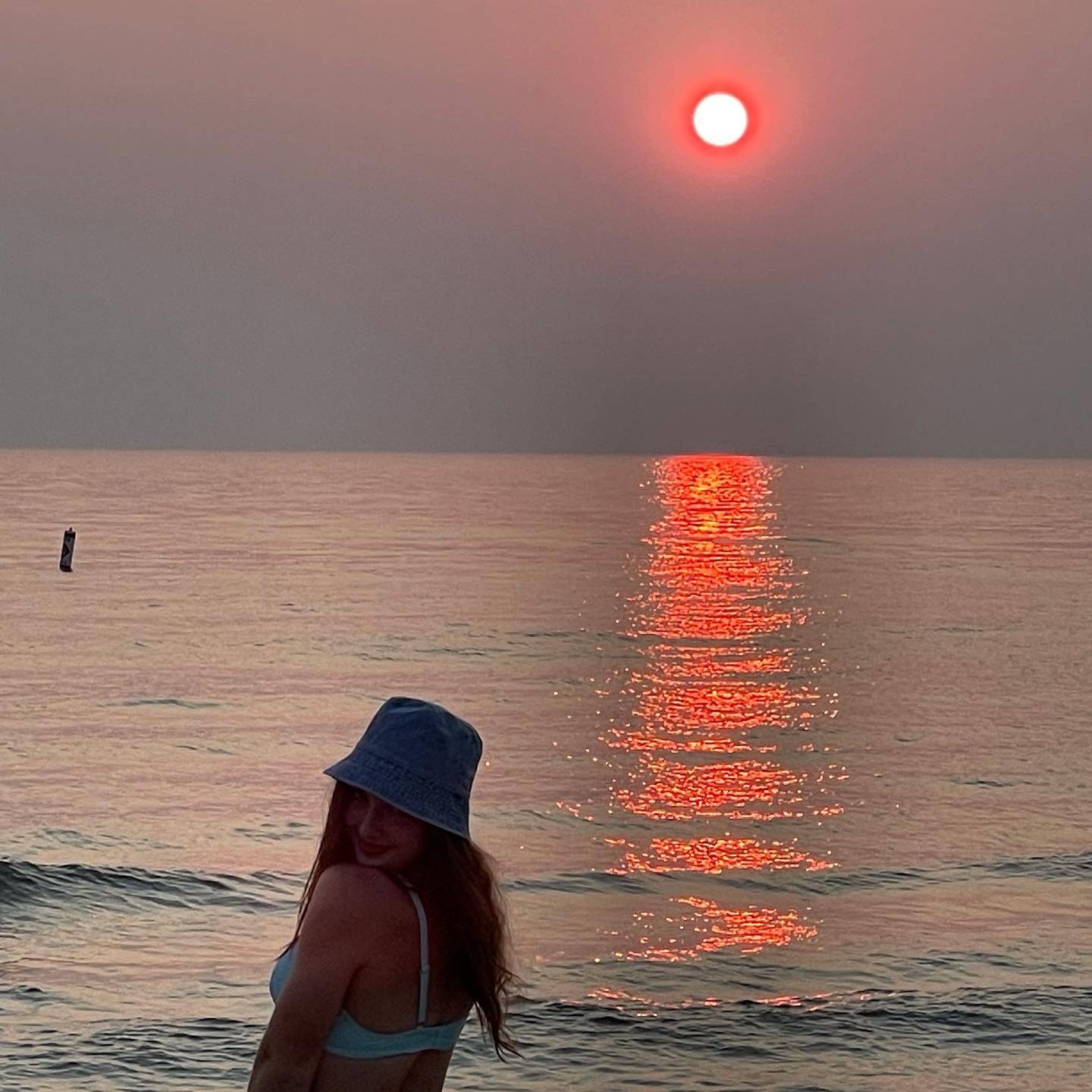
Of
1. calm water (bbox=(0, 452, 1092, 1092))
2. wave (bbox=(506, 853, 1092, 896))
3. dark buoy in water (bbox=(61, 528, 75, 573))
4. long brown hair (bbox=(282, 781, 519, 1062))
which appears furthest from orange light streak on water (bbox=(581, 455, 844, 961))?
dark buoy in water (bbox=(61, 528, 75, 573))

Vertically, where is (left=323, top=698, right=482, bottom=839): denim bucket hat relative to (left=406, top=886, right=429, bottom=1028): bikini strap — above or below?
above

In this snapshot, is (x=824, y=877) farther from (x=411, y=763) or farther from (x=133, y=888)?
(x=411, y=763)

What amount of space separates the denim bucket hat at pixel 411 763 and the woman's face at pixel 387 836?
0.06m

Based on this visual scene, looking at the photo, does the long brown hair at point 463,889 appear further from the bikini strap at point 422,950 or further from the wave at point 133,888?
the wave at point 133,888

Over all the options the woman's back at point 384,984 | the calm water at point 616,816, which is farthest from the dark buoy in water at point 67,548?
the woman's back at point 384,984

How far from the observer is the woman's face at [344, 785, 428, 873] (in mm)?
3254

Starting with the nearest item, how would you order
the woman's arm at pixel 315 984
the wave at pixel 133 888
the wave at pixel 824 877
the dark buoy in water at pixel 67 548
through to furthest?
the woman's arm at pixel 315 984 → the wave at pixel 133 888 → the wave at pixel 824 877 → the dark buoy in water at pixel 67 548

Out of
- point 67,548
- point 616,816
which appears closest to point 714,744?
point 616,816

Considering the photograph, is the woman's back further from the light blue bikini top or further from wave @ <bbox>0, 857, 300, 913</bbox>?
wave @ <bbox>0, 857, 300, 913</bbox>

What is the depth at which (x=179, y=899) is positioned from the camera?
13.9 m

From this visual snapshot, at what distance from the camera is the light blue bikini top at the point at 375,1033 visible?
316 centimetres

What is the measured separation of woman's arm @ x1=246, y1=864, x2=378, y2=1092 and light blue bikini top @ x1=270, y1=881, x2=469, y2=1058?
0.04 m

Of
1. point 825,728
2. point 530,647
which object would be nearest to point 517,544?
point 530,647

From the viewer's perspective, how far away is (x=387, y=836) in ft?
10.7
